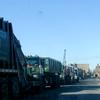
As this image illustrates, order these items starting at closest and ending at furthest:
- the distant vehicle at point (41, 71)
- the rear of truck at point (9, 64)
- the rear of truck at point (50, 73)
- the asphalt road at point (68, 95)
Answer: the rear of truck at point (9, 64), the asphalt road at point (68, 95), the distant vehicle at point (41, 71), the rear of truck at point (50, 73)

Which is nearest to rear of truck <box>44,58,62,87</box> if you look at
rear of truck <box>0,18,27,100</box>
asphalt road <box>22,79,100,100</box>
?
asphalt road <box>22,79,100,100</box>

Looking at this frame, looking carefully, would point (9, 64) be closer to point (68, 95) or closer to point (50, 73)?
point (68, 95)

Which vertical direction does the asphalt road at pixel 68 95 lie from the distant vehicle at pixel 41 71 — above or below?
below

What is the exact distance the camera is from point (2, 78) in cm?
1938

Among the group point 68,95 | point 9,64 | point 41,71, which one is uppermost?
point 41,71

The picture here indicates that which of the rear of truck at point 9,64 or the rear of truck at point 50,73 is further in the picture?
the rear of truck at point 50,73

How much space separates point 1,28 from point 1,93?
317 cm

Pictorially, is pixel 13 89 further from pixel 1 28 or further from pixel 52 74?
pixel 52 74

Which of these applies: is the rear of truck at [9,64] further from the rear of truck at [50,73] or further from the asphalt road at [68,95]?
the rear of truck at [50,73]

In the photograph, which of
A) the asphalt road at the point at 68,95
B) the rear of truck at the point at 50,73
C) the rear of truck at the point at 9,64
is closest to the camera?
the rear of truck at the point at 9,64

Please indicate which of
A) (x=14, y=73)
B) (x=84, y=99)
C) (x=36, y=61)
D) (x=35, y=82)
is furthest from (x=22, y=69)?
(x=36, y=61)

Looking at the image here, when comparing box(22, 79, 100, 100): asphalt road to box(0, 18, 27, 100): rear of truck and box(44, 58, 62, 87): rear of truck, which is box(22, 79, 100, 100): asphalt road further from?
box(44, 58, 62, 87): rear of truck

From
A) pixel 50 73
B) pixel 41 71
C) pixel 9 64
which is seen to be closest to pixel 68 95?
pixel 9 64

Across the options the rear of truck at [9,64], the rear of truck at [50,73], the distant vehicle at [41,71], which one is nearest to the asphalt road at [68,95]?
the distant vehicle at [41,71]
